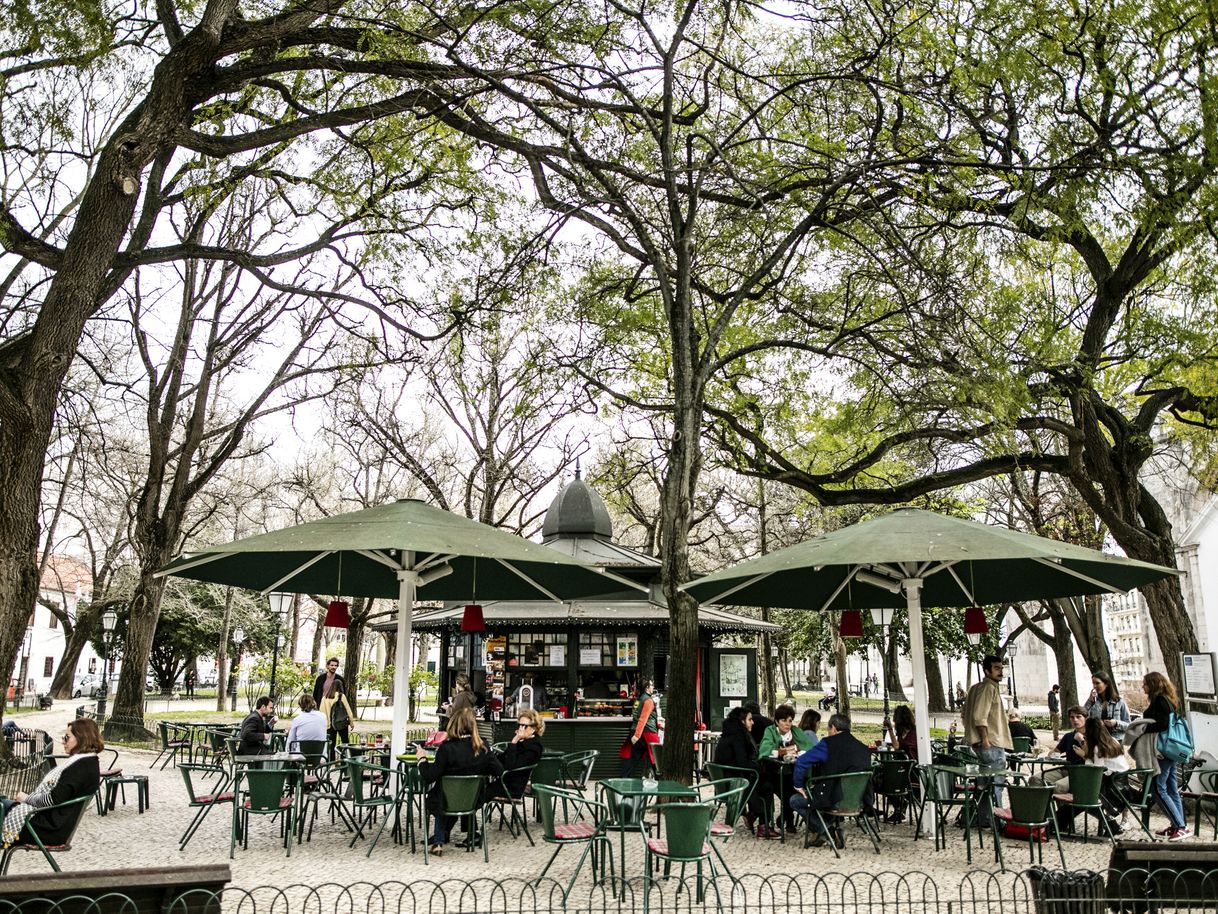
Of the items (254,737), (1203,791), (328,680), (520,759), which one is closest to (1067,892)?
(520,759)

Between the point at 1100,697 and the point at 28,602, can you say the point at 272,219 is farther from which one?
the point at 1100,697

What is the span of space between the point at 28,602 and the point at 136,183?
4490 mm

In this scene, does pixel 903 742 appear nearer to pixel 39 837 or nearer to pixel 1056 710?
pixel 39 837

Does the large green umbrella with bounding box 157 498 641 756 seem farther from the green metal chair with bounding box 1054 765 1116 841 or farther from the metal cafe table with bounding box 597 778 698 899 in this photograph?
the green metal chair with bounding box 1054 765 1116 841

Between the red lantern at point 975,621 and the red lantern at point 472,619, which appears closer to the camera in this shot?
the red lantern at point 472,619

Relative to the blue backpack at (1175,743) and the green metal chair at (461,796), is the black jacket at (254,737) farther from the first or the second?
the blue backpack at (1175,743)

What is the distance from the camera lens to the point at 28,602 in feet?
31.2

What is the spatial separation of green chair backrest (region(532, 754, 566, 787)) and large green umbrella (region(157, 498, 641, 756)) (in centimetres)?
144

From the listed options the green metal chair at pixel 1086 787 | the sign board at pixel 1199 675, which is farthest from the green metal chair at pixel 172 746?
the sign board at pixel 1199 675

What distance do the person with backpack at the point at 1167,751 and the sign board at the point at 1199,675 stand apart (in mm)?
3414

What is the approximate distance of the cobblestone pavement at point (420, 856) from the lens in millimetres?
7914

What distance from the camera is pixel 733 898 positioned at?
6625mm

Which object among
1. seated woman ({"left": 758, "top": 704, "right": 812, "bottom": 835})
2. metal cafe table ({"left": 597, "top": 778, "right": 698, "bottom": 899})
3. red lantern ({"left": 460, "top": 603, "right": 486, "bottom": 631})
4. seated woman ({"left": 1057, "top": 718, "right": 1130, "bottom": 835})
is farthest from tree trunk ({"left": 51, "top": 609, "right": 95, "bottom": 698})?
seated woman ({"left": 1057, "top": 718, "right": 1130, "bottom": 835})

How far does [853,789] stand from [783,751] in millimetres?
1306
